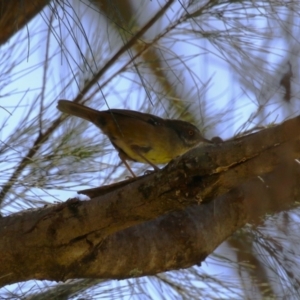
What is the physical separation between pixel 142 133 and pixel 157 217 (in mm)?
1231

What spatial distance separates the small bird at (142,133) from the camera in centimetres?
356

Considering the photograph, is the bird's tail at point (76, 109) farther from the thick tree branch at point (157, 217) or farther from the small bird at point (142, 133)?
the thick tree branch at point (157, 217)

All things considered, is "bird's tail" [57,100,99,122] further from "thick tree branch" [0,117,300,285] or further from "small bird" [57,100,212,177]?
"thick tree branch" [0,117,300,285]

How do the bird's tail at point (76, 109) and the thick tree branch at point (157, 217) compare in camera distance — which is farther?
the bird's tail at point (76, 109)

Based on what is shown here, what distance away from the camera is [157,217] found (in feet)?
8.17

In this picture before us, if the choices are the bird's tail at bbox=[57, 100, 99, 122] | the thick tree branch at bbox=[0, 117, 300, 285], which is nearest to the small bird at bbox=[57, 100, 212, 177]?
the bird's tail at bbox=[57, 100, 99, 122]

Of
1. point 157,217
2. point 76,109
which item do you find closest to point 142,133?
point 76,109

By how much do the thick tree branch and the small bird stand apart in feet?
2.43

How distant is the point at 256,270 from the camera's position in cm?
318

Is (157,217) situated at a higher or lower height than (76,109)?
lower

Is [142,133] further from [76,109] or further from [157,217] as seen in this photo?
[157,217]

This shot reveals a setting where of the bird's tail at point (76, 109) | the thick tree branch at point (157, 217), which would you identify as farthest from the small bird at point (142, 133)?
the thick tree branch at point (157, 217)

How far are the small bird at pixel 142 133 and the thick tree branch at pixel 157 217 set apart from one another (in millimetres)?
739

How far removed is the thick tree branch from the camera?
A: 82.2 inches
